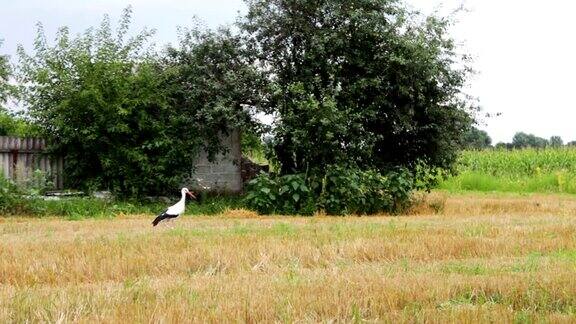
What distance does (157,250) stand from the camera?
9.70m

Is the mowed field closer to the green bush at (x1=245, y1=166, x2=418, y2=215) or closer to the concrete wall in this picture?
the green bush at (x1=245, y1=166, x2=418, y2=215)

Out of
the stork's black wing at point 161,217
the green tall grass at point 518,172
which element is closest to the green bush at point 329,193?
the stork's black wing at point 161,217

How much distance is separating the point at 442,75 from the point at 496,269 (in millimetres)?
13155

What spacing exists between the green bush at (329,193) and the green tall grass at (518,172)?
1072cm

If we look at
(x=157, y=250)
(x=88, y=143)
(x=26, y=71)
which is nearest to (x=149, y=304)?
(x=157, y=250)

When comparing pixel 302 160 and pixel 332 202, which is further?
pixel 302 160

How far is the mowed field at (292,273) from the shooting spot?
5.98 meters

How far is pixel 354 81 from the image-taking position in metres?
→ 20.6

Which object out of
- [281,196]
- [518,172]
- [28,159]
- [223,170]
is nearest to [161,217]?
[281,196]

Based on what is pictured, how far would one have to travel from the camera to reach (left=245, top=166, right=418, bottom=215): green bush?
19250 mm

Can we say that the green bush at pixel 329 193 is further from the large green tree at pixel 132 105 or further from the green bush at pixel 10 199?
the green bush at pixel 10 199

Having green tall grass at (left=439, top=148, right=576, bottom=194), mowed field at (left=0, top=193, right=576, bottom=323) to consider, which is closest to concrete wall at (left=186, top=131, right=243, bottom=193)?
mowed field at (left=0, top=193, right=576, bottom=323)

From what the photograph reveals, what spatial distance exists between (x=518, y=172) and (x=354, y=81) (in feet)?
60.3

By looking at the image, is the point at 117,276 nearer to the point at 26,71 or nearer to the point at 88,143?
the point at 88,143
